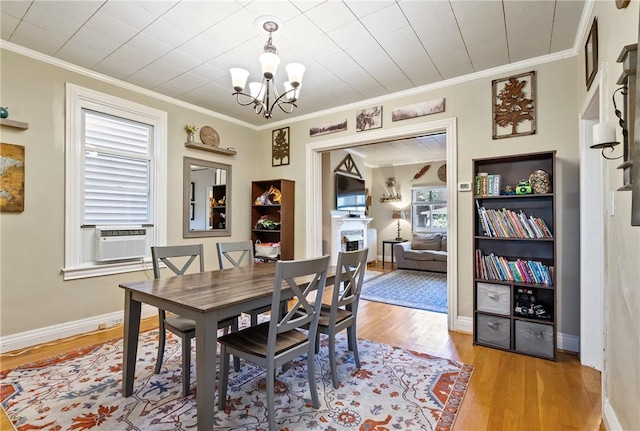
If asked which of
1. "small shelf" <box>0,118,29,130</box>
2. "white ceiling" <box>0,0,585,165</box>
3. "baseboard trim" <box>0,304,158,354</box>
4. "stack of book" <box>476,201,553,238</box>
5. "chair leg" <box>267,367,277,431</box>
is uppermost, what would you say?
"white ceiling" <box>0,0,585,165</box>

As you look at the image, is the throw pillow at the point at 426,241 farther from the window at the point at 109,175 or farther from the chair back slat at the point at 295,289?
the chair back slat at the point at 295,289

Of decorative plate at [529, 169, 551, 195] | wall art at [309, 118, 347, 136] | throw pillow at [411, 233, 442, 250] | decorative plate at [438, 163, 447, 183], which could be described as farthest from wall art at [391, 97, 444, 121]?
decorative plate at [438, 163, 447, 183]

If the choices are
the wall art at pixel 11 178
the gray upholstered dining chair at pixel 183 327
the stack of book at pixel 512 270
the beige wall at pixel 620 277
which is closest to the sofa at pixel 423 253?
the stack of book at pixel 512 270

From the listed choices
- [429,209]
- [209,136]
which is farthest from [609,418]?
[429,209]

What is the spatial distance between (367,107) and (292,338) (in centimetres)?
294

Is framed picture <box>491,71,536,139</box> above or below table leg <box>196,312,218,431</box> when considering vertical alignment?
above

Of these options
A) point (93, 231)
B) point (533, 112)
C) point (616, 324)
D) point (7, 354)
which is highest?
point (533, 112)

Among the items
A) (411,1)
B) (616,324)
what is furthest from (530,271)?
(411,1)

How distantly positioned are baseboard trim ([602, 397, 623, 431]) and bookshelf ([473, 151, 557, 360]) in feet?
2.71

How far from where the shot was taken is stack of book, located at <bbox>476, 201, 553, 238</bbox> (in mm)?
2672

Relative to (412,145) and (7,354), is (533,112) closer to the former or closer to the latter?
(412,145)

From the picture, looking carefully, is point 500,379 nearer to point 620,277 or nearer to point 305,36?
point 620,277

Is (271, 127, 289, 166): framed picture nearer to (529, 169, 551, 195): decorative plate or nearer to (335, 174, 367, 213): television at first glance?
(335, 174, 367, 213): television

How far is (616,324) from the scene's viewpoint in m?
1.60
